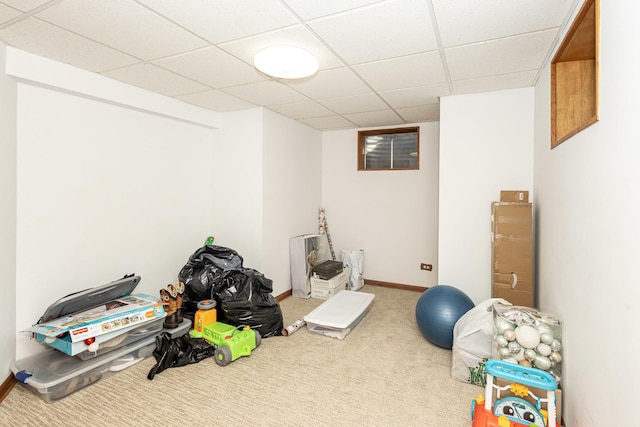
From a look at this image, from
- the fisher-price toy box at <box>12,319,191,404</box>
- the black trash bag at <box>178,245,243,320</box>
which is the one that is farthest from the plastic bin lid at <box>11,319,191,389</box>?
the black trash bag at <box>178,245,243,320</box>

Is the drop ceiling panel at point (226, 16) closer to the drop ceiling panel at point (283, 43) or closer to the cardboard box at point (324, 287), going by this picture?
the drop ceiling panel at point (283, 43)

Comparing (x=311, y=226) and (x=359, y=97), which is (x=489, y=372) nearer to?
(x=359, y=97)

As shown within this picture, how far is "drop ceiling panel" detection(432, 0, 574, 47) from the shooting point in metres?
1.67

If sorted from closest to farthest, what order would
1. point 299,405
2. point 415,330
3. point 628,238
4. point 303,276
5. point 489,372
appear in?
point 628,238 < point 489,372 < point 299,405 < point 415,330 < point 303,276

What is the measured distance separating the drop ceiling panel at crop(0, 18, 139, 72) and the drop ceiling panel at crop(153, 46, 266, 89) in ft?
0.99

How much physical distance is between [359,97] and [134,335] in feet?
9.70

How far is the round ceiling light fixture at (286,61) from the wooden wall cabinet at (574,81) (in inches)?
60.1

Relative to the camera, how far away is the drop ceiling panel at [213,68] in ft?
7.53

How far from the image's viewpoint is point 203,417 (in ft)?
6.07

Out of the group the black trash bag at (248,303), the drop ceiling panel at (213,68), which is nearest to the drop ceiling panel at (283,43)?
the drop ceiling panel at (213,68)

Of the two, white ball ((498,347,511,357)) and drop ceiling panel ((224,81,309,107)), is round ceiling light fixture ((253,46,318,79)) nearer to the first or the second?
drop ceiling panel ((224,81,309,107))

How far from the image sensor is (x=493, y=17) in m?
1.79

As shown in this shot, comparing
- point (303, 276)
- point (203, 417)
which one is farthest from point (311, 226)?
point (203, 417)

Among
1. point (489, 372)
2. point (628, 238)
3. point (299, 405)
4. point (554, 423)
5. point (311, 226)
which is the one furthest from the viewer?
point (311, 226)
